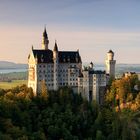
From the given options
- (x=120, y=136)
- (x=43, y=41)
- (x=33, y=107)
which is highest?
(x=43, y=41)

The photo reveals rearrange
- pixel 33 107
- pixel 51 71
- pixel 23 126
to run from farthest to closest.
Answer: pixel 51 71
pixel 33 107
pixel 23 126

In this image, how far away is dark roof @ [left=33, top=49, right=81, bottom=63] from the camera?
79.2 metres

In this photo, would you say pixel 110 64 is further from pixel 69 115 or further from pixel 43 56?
pixel 69 115

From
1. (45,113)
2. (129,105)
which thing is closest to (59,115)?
(45,113)

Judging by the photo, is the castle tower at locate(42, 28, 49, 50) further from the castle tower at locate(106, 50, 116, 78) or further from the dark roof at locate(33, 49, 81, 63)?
the castle tower at locate(106, 50, 116, 78)

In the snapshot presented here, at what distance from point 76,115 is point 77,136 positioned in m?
4.86

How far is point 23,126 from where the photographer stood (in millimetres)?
69750

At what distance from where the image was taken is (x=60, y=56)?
81250 mm

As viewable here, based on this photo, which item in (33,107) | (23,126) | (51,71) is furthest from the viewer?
(51,71)

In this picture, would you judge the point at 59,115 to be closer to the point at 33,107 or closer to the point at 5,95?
the point at 33,107

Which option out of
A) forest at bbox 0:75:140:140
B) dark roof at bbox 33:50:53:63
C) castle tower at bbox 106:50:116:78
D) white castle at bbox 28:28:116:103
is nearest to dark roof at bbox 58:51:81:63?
white castle at bbox 28:28:116:103

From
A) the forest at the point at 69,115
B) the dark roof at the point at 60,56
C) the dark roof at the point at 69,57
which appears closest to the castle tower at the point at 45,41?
the dark roof at the point at 60,56

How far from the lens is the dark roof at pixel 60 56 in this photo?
3118 inches

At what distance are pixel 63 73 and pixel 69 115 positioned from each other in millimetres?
9556
